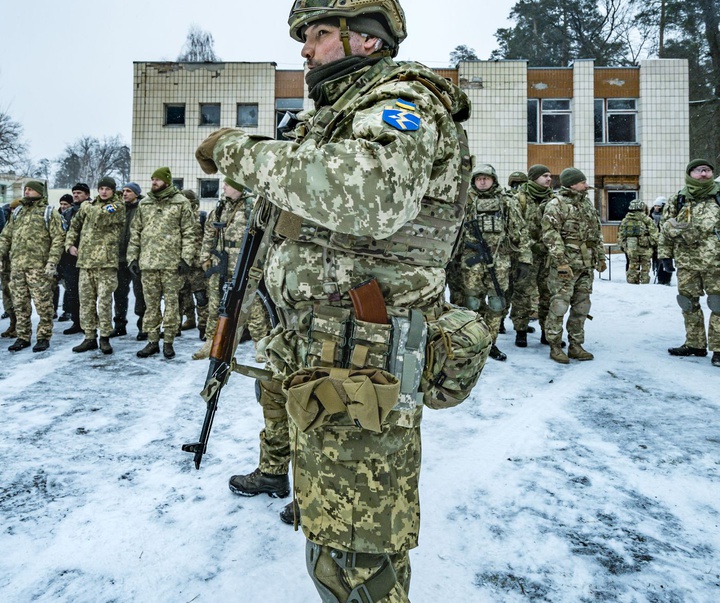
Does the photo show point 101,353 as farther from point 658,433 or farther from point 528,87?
point 528,87

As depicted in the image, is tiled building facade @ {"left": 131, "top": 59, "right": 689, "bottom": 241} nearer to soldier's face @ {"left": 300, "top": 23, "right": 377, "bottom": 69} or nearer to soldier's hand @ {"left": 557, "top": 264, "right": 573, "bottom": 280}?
soldier's hand @ {"left": 557, "top": 264, "right": 573, "bottom": 280}

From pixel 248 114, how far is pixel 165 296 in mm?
13403

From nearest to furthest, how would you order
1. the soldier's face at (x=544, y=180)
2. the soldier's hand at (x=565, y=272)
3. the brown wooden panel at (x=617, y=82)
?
the soldier's hand at (x=565, y=272), the soldier's face at (x=544, y=180), the brown wooden panel at (x=617, y=82)

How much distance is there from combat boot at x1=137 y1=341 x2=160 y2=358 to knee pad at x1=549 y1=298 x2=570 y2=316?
4.72 m

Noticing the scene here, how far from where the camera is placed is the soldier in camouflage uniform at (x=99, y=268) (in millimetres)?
6293

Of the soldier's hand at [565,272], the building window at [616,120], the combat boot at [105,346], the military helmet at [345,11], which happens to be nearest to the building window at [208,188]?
the combat boot at [105,346]

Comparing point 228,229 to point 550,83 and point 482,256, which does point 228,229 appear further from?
point 550,83

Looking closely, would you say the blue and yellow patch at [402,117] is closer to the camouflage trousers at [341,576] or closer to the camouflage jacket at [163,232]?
the camouflage trousers at [341,576]

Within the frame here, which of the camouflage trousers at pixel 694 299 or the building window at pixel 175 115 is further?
the building window at pixel 175 115

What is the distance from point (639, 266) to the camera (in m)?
12.4

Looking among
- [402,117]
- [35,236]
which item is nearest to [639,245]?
[35,236]

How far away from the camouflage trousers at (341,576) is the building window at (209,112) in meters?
18.3

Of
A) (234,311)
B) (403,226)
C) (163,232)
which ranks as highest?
(163,232)

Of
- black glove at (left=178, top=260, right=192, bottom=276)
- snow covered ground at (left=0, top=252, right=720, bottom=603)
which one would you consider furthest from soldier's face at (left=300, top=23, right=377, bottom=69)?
black glove at (left=178, top=260, right=192, bottom=276)
